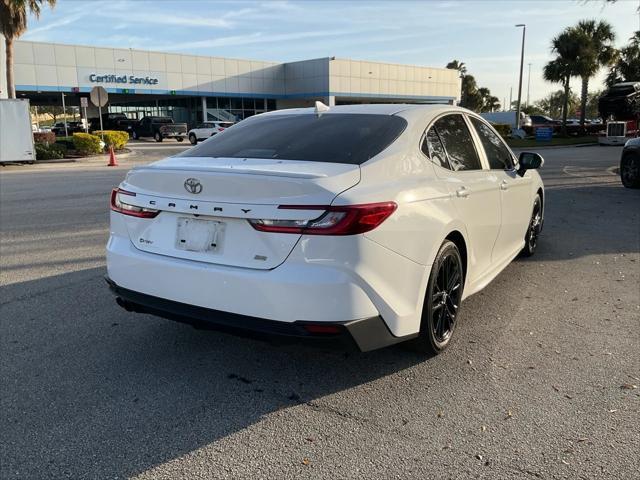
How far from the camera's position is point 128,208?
3.51m

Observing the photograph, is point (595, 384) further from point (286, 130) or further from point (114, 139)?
point (114, 139)

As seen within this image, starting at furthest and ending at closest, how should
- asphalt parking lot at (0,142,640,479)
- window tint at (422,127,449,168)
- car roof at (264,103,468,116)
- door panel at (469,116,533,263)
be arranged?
door panel at (469,116,533,263) → car roof at (264,103,468,116) → window tint at (422,127,449,168) → asphalt parking lot at (0,142,640,479)

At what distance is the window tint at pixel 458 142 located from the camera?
4.10 meters

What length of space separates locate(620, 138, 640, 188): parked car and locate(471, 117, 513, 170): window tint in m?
8.69

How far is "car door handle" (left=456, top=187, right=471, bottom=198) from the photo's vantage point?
152 inches

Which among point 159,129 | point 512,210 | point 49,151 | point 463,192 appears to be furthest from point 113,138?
point 463,192

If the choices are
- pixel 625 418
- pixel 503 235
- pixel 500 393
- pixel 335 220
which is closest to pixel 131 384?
pixel 335 220

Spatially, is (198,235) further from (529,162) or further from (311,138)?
(529,162)

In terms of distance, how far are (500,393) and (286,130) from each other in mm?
2268

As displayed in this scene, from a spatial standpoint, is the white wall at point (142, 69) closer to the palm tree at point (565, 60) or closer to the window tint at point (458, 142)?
the palm tree at point (565, 60)

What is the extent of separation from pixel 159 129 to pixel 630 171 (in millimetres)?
35138

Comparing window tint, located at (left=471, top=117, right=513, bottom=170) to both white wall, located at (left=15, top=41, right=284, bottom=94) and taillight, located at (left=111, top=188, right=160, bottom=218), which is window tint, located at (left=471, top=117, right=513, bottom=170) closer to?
taillight, located at (left=111, top=188, right=160, bottom=218)

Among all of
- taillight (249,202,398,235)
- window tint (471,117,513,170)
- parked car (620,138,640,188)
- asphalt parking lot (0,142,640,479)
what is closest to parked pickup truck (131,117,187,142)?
parked car (620,138,640,188)

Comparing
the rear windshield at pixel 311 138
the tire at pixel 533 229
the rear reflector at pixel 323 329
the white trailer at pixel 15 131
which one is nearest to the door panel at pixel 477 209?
the rear windshield at pixel 311 138
